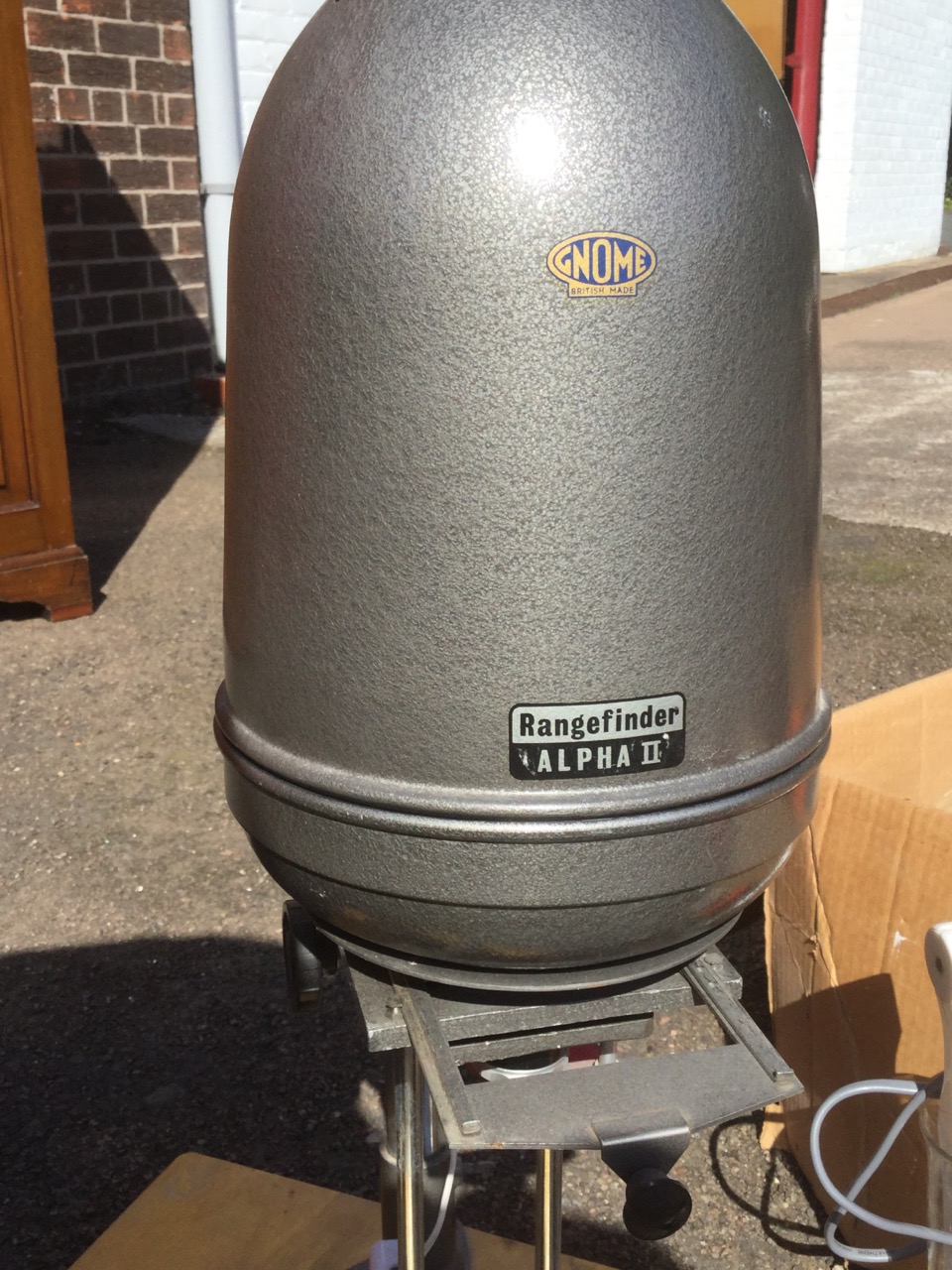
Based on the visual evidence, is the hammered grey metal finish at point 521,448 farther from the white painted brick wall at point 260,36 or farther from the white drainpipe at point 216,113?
the white painted brick wall at point 260,36

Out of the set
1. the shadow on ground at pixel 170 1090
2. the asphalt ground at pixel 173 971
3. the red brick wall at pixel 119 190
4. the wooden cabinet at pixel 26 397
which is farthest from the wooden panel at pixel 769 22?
the shadow on ground at pixel 170 1090

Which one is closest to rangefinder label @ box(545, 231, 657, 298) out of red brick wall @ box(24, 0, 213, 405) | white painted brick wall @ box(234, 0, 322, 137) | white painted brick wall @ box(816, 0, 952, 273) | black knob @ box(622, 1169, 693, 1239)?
black knob @ box(622, 1169, 693, 1239)

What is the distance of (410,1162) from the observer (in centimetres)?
102

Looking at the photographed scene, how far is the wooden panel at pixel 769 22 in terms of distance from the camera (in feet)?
29.4

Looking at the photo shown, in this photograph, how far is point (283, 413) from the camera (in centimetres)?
85

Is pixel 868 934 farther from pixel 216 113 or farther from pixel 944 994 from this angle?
pixel 216 113

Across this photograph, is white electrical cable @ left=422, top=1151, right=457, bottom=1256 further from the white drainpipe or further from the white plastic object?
the white drainpipe

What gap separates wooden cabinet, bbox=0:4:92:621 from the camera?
3.32 m

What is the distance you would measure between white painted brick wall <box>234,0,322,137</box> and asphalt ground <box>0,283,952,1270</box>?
2.94 m

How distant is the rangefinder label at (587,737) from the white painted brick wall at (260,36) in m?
5.90

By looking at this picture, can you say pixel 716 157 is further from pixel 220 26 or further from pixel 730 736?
pixel 220 26

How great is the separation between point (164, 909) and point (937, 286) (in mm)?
10245

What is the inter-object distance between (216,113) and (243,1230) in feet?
17.9

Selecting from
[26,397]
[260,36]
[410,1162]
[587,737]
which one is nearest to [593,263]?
[587,737]
